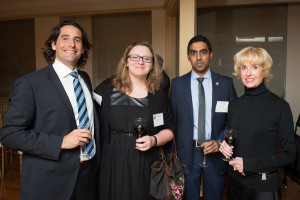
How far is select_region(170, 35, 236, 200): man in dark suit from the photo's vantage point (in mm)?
2197

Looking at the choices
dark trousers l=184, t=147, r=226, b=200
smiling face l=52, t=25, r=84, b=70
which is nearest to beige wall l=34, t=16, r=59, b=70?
smiling face l=52, t=25, r=84, b=70

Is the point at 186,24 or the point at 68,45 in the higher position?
the point at 186,24

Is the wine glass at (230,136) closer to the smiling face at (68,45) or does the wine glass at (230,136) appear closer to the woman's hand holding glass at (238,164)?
the woman's hand holding glass at (238,164)

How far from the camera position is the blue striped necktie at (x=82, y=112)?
161 centimetres

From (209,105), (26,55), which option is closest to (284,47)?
(209,105)

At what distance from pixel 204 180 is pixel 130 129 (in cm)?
91

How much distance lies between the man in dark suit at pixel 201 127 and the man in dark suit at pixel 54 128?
884 mm

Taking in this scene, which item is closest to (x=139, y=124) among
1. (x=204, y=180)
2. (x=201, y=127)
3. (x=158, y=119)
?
(x=158, y=119)

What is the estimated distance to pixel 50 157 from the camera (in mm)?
1438

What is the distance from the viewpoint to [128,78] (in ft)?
6.57

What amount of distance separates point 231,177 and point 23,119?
1.46 meters

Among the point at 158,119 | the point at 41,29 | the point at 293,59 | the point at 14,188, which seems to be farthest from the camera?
the point at 41,29

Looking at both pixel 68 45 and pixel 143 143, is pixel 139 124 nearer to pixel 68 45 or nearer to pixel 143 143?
pixel 143 143

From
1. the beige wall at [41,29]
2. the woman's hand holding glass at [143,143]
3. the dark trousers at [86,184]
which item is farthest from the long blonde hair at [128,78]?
the beige wall at [41,29]
